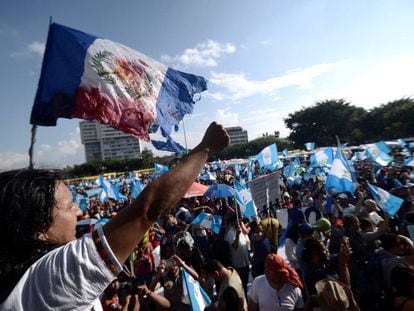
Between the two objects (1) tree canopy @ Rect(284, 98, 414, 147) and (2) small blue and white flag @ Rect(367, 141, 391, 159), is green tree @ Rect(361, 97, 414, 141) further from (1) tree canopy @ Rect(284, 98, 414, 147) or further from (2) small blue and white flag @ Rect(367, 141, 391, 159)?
(2) small blue and white flag @ Rect(367, 141, 391, 159)

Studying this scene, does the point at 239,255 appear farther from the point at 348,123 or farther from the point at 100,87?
the point at 348,123

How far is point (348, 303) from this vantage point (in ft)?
8.30

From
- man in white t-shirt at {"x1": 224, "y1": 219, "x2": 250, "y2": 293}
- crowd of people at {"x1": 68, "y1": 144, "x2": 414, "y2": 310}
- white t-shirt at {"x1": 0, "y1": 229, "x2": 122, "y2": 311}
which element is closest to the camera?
white t-shirt at {"x1": 0, "y1": 229, "x2": 122, "y2": 311}

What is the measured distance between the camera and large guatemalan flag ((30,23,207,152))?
2.95m

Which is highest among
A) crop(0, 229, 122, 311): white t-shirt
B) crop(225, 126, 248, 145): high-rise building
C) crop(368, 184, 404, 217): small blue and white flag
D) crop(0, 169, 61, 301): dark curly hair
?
crop(225, 126, 248, 145): high-rise building

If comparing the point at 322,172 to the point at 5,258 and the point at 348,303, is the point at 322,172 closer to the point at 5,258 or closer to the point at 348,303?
the point at 348,303

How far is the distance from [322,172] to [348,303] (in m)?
12.2

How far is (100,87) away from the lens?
9.89 ft

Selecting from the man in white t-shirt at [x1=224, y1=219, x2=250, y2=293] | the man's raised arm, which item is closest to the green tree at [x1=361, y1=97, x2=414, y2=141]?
the man in white t-shirt at [x1=224, y1=219, x2=250, y2=293]

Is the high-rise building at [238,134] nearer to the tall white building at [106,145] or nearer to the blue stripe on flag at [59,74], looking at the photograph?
the tall white building at [106,145]

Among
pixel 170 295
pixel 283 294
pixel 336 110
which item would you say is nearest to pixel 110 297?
pixel 170 295

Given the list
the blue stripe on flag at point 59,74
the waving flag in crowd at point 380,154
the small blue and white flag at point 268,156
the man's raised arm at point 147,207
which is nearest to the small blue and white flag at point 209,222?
the small blue and white flag at point 268,156

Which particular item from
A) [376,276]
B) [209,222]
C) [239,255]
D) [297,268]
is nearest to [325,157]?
[209,222]

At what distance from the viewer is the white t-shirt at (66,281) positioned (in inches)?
29.7
